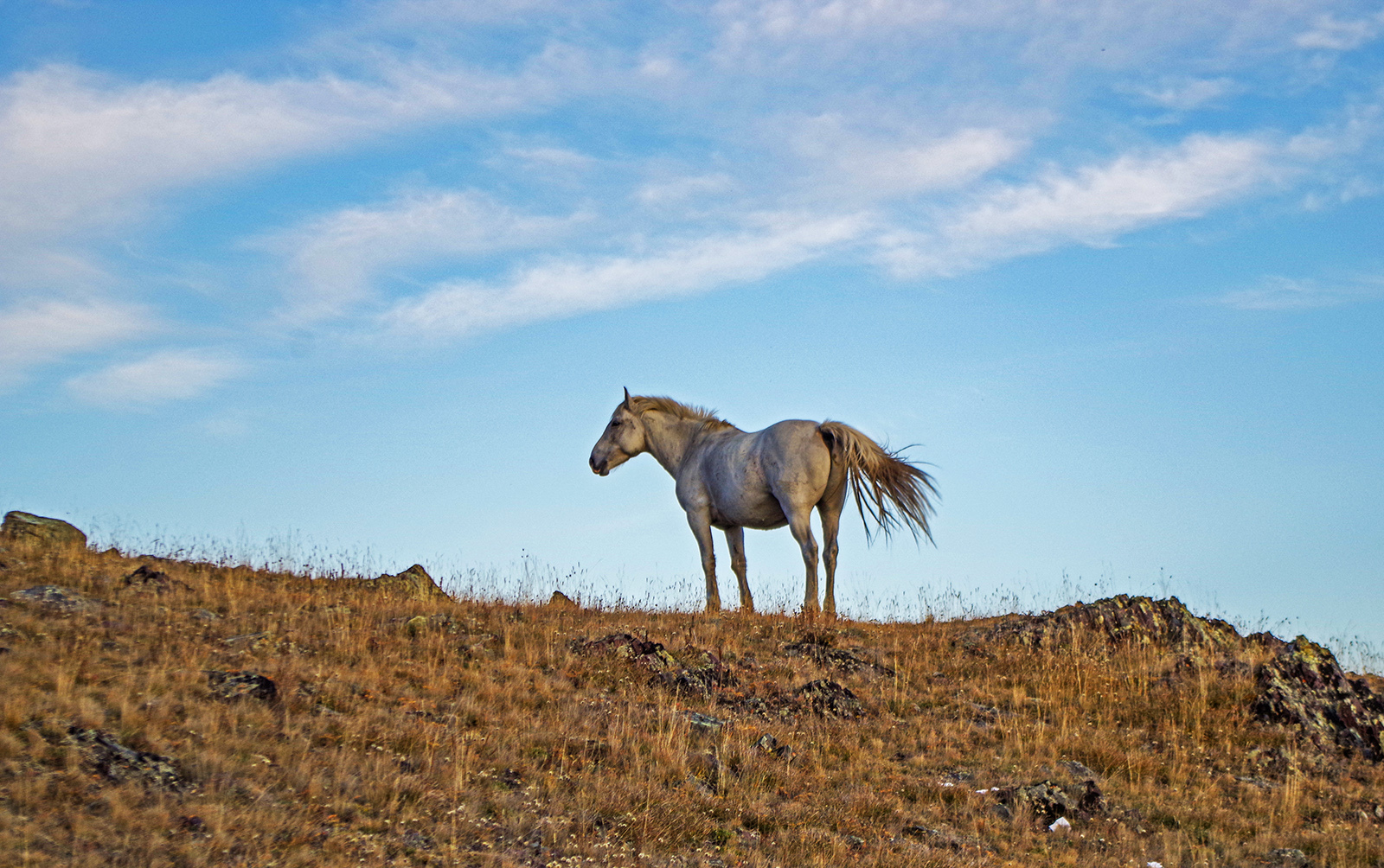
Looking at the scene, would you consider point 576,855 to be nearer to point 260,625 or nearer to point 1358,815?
point 260,625

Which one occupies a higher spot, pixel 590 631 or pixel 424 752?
pixel 590 631

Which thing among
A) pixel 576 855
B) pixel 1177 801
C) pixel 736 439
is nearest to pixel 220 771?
pixel 576 855

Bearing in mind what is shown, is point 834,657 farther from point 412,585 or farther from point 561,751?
point 412,585

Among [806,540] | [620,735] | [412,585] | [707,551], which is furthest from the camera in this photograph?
[707,551]

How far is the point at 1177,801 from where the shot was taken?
31.7 ft

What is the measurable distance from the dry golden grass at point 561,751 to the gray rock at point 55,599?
0.90ft

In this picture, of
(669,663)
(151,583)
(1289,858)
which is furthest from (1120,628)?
(151,583)

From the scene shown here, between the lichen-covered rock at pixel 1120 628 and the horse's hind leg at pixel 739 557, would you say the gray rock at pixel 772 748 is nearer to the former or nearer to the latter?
the lichen-covered rock at pixel 1120 628

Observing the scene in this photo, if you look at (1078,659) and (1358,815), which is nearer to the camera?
(1358,815)

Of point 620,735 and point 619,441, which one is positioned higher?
point 619,441

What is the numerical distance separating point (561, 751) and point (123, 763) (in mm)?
2997

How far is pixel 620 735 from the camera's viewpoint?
9.08 metres

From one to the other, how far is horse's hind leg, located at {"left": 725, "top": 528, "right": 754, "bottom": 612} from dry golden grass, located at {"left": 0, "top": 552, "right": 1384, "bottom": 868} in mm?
3327

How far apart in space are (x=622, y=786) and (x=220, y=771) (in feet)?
8.69
